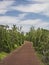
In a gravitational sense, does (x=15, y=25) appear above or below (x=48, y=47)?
below

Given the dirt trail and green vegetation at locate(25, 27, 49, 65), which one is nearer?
the dirt trail

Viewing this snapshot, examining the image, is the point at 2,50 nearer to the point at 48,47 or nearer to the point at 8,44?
the point at 8,44

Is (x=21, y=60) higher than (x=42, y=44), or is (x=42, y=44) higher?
(x=21, y=60)

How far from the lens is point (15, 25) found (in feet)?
195

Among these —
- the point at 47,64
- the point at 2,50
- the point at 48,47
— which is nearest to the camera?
the point at 47,64

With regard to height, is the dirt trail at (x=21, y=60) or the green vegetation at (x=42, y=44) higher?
the dirt trail at (x=21, y=60)

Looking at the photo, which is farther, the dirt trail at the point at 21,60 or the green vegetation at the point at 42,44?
the green vegetation at the point at 42,44

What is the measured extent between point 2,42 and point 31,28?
110 feet

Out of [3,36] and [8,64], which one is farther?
[3,36]

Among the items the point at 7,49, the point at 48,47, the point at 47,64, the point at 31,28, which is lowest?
the point at 31,28

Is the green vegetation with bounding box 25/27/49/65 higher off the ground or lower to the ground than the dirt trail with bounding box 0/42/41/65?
lower

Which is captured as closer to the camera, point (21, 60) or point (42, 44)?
point (21, 60)

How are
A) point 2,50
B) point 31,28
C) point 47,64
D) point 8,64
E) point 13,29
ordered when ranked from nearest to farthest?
1. point 8,64
2. point 47,64
3. point 2,50
4. point 13,29
5. point 31,28

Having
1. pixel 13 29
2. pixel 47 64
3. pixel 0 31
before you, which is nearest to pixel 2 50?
pixel 0 31
